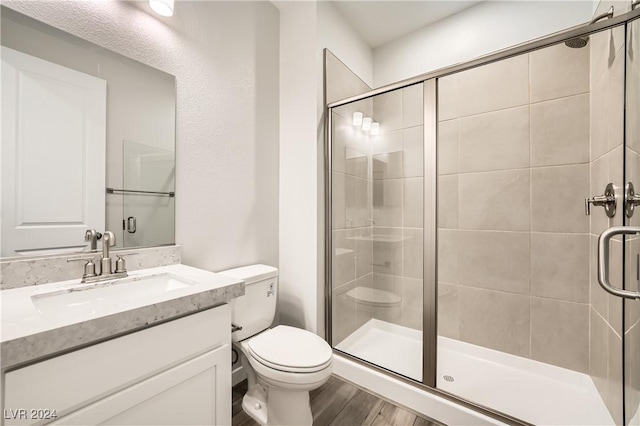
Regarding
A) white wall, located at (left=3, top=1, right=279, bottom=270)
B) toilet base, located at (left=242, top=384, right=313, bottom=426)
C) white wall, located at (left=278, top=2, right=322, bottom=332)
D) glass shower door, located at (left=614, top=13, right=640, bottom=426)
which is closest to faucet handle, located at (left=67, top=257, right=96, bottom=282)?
white wall, located at (left=3, top=1, right=279, bottom=270)

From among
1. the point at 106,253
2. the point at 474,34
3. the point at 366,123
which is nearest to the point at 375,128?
the point at 366,123

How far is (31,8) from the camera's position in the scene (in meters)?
0.98

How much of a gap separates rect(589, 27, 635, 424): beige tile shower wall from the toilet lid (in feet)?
4.41

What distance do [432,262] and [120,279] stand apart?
1.51 metres

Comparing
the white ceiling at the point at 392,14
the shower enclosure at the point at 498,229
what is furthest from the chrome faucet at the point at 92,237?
the white ceiling at the point at 392,14

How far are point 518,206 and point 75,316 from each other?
2.28m

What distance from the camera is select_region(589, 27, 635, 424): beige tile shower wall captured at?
1.20m

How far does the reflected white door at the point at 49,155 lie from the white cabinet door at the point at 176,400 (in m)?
0.66

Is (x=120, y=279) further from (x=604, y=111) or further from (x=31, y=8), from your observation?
(x=604, y=111)

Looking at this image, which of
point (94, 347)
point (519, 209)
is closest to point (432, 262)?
point (519, 209)

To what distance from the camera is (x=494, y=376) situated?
1.75 meters

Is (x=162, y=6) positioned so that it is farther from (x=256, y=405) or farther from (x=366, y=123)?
(x=256, y=405)

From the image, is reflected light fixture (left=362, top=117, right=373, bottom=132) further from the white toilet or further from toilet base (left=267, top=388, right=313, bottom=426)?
toilet base (left=267, top=388, right=313, bottom=426)

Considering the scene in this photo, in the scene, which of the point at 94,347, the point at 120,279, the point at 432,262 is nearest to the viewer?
the point at 94,347
